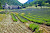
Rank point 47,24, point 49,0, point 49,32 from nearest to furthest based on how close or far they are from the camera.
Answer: point 49,32 → point 47,24 → point 49,0

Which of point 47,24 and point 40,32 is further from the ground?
point 40,32

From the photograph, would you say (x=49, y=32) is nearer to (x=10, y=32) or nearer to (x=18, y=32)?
(x=18, y=32)

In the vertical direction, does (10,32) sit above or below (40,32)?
below

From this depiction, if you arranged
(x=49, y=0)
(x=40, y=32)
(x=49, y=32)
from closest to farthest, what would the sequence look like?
1. (x=40, y=32)
2. (x=49, y=32)
3. (x=49, y=0)

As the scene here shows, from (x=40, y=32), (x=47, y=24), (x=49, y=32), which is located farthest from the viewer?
(x=47, y=24)

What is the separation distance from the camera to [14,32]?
10.2 meters

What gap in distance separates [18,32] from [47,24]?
5451 millimetres

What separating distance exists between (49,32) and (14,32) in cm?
411

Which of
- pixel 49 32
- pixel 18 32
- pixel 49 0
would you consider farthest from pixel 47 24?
pixel 49 0

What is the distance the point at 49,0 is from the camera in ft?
222

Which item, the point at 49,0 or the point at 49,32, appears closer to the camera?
the point at 49,32

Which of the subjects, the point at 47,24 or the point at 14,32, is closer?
the point at 14,32

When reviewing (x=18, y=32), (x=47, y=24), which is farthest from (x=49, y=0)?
(x=18, y=32)

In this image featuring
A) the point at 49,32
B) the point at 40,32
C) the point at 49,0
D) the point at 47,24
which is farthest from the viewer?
the point at 49,0
